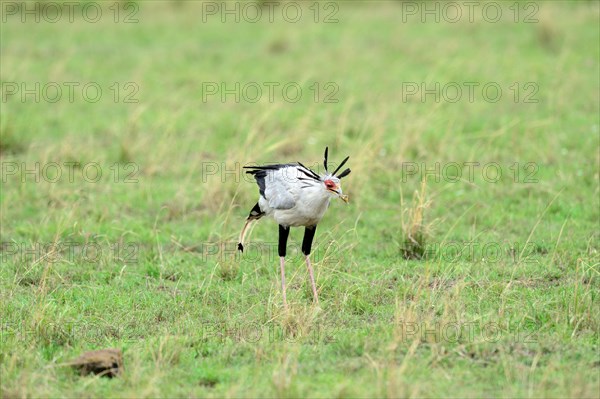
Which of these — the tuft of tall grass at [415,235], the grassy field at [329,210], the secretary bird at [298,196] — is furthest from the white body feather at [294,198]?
the tuft of tall grass at [415,235]

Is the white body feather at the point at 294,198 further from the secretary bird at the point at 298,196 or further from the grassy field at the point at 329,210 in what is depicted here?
the grassy field at the point at 329,210

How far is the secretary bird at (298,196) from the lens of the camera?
6516 millimetres

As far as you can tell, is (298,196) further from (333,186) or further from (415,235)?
(415,235)

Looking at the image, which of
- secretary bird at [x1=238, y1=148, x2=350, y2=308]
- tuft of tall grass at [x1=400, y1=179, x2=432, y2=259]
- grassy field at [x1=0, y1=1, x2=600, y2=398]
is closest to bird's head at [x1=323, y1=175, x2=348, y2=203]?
secretary bird at [x1=238, y1=148, x2=350, y2=308]

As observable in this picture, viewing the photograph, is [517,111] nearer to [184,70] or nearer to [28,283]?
[184,70]

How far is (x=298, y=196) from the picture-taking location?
21.8 ft

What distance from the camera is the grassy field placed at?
583cm

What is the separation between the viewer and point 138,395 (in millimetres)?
5266

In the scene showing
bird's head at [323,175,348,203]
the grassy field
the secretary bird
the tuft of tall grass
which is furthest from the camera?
the tuft of tall grass

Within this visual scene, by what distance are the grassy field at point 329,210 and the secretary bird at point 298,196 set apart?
38cm

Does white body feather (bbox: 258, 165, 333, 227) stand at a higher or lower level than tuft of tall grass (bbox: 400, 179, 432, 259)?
higher

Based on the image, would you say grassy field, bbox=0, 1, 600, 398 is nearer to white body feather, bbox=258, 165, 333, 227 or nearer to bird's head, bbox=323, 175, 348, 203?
white body feather, bbox=258, 165, 333, 227

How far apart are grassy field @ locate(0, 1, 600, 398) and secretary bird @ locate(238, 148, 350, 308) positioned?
381 millimetres

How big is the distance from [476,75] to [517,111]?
140 cm
